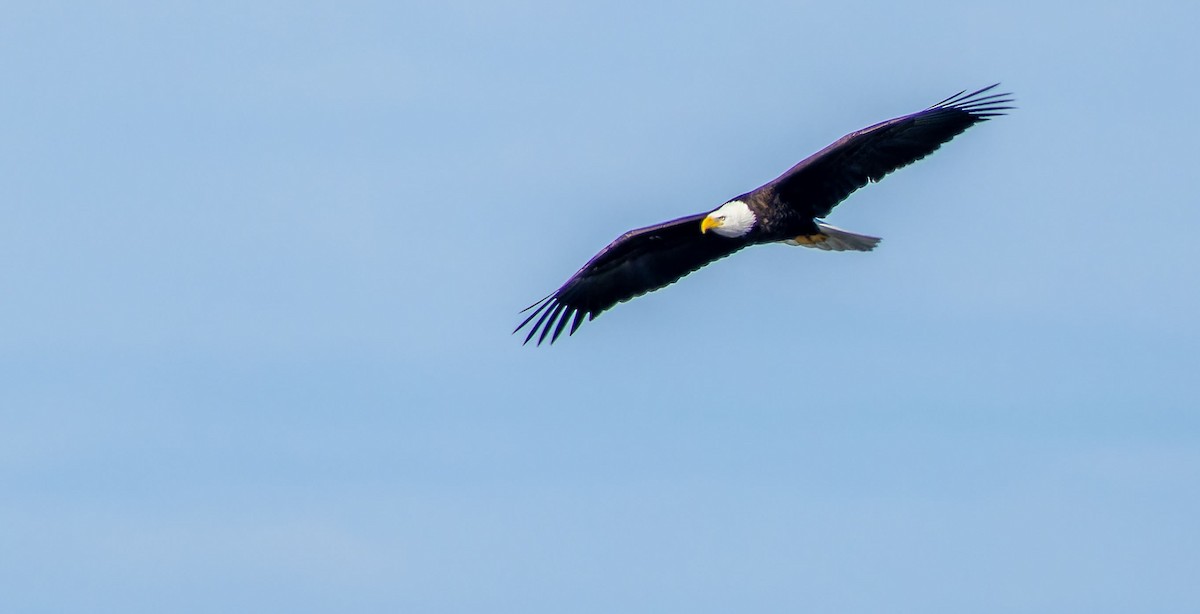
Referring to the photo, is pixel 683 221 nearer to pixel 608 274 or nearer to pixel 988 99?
pixel 608 274

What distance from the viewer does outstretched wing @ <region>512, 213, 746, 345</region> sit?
21125 mm

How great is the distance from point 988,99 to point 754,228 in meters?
2.46

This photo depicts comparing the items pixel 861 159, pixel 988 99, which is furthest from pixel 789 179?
pixel 988 99

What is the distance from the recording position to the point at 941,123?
1952 centimetres

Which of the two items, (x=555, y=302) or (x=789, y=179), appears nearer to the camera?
(x=789, y=179)

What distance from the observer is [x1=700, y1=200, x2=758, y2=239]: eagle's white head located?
66.3 ft

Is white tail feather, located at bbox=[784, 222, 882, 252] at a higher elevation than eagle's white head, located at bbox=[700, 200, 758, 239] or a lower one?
lower

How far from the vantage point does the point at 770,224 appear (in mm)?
20203

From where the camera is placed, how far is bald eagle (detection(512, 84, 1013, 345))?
19.5 m

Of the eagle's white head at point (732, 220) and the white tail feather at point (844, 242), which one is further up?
the eagle's white head at point (732, 220)

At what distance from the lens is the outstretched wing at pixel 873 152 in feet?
63.7

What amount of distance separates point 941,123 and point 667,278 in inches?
133

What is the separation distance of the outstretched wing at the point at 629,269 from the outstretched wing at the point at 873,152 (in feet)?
4.09

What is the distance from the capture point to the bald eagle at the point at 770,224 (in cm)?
1955
